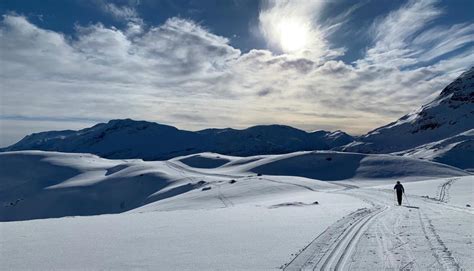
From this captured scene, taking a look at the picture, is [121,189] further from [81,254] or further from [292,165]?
[81,254]

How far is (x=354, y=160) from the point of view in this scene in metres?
106

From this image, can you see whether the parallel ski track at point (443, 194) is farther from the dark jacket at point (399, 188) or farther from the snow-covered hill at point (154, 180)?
the snow-covered hill at point (154, 180)

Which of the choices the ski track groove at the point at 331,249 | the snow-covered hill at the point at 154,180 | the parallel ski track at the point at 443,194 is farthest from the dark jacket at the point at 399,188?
the snow-covered hill at the point at 154,180

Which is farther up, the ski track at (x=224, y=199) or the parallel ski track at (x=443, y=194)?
the parallel ski track at (x=443, y=194)

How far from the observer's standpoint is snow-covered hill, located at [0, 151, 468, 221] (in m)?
61.6

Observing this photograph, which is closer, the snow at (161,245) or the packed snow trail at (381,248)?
the packed snow trail at (381,248)

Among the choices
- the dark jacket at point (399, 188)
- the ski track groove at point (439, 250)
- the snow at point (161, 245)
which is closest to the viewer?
the ski track groove at point (439, 250)

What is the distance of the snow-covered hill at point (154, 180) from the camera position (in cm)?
6156

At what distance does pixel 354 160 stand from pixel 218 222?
306ft

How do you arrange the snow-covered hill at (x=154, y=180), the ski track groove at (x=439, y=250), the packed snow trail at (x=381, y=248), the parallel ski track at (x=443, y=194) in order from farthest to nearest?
1. the snow-covered hill at (x=154, y=180)
2. the parallel ski track at (x=443, y=194)
3. the packed snow trail at (x=381, y=248)
4. the ski track groove at (x=439, y=250)

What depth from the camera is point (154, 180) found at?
86.8 m

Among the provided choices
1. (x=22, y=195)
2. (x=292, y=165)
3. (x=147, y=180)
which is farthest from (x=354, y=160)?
(x=22, y=195)

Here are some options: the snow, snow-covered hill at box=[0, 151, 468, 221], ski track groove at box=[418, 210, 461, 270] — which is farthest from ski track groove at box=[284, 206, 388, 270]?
snow-covered hill at box=[0, 151, 468, 221]

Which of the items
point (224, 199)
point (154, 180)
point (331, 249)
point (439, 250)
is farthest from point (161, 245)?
point (154, 180)
